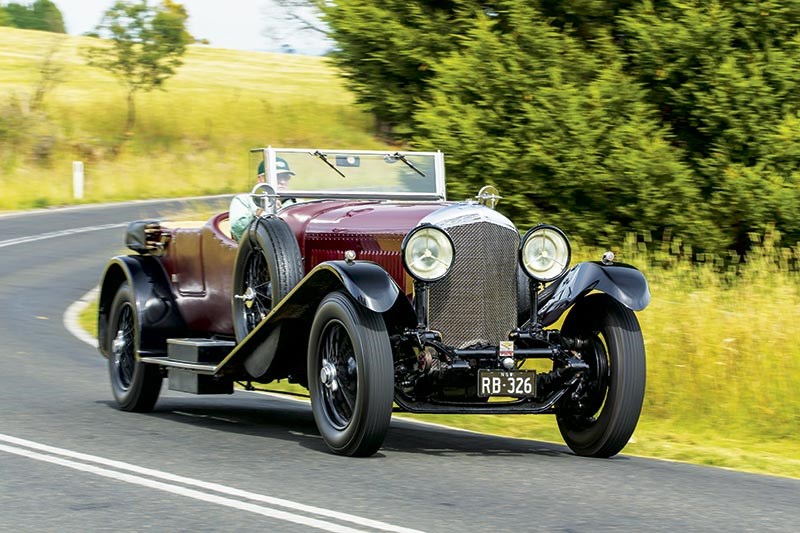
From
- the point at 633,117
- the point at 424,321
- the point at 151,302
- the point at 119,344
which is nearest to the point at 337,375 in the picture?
the point at 424,321

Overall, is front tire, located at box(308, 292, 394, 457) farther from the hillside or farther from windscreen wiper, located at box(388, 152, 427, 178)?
the hillside

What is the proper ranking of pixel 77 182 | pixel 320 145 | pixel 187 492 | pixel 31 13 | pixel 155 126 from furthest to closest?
pixel 31 13 < pixel 155 126 < pixel 320 145 < pixel 77 182 < pixel 187 492

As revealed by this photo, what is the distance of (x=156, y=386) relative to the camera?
9258 mm

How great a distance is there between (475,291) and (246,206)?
2.07 metres

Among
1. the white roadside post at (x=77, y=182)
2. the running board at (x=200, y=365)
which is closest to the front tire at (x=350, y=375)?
the running board at (x=200, y=365)

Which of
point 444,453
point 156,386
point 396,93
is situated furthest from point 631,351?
point 396,93

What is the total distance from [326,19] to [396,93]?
1481mm

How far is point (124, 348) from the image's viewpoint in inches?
382

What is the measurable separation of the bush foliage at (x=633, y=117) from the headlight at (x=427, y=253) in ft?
25.3

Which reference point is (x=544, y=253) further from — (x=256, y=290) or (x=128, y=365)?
(x=128, y=365)

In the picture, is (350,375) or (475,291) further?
(475,291)

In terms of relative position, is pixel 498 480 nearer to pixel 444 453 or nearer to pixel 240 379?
pixel 444 453

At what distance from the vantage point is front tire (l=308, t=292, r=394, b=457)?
6.67m

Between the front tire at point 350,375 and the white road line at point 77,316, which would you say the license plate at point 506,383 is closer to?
the front tire at point 350,375
